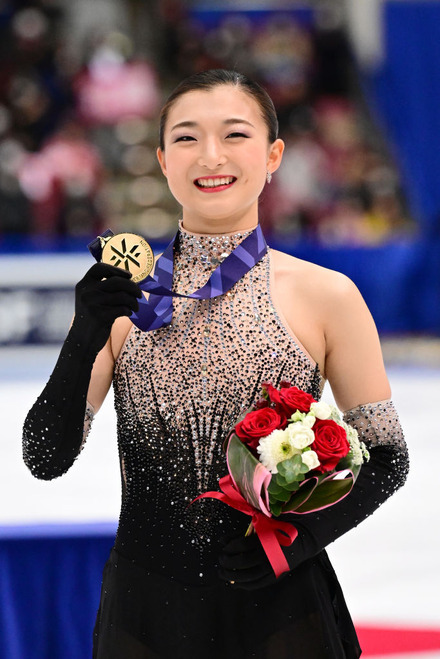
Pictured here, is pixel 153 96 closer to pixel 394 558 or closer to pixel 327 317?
pixel 394 558

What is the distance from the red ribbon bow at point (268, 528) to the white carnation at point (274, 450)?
90 mm

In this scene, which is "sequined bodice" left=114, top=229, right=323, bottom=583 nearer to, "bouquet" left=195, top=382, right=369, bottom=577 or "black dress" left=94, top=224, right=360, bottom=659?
"black dress" left=94, top=224, right=360, bottom=659

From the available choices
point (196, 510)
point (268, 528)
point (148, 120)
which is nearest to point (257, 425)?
point (268, 528)

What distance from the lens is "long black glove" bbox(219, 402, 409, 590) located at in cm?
155

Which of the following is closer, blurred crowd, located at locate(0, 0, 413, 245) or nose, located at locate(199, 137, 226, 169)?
nose, located at locate(199, 137, 226, 169)

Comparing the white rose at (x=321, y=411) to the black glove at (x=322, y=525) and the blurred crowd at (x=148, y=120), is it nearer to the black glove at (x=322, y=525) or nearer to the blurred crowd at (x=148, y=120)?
the black glove at (x=322, y=525)

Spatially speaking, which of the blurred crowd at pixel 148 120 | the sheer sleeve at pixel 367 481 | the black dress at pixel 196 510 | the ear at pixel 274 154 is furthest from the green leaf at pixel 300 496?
the blurred crowd at pixel 148 120

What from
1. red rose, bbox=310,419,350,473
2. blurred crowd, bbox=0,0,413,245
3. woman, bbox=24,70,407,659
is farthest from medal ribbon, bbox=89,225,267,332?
blurred crowd, bbox=0,0,413,245

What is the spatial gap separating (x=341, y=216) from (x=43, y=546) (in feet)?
25.1

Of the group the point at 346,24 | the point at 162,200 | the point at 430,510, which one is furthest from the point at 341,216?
the point at 430,510

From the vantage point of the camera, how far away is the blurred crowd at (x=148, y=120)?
924 cm

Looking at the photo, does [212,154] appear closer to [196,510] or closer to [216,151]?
[216,151]

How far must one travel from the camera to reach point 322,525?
5.34 ft

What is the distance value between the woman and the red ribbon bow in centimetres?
6
